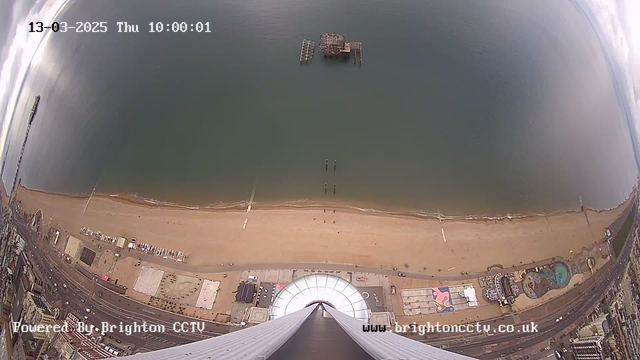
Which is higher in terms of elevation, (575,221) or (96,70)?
(96,70)

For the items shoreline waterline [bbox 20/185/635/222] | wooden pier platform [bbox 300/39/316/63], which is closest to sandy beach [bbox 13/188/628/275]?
shoreline waterline [bbox 20/185/635/222]

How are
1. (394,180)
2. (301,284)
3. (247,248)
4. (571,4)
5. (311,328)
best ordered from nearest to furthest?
(311,328) → (301,284) → (247,248) → (394,180) → (571,4)

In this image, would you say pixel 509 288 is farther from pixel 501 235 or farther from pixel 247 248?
pixel 247 248

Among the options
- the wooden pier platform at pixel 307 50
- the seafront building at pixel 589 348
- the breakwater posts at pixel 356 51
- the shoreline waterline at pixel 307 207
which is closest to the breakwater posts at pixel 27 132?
the shoreline waterline at pixel 307 207

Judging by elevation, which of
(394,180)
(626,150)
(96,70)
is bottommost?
(394,180)

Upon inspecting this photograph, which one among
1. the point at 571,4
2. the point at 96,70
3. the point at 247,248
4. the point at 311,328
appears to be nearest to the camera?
the point at 311,328

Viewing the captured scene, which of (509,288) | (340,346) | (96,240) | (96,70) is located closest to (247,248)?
(96,240)
